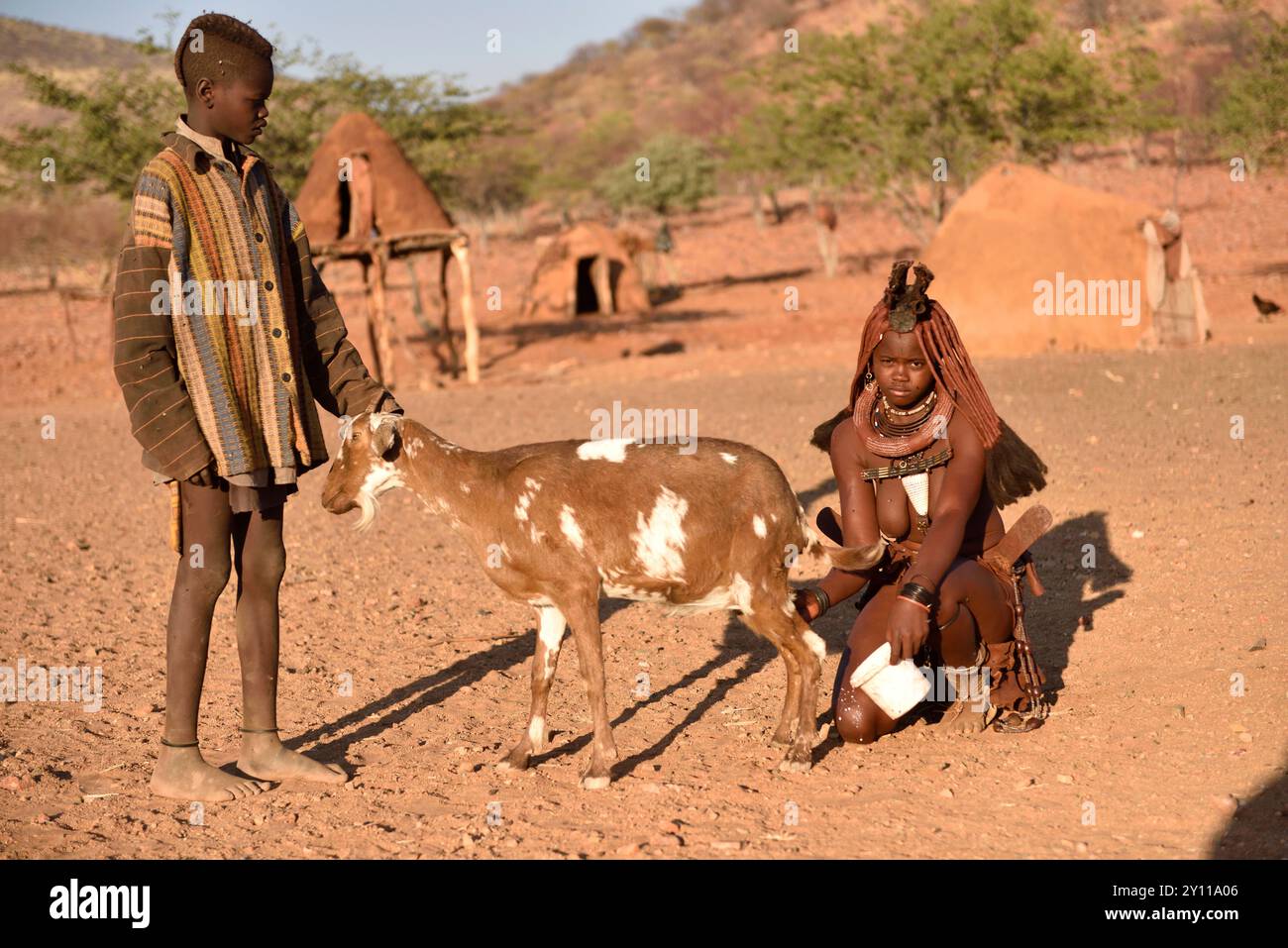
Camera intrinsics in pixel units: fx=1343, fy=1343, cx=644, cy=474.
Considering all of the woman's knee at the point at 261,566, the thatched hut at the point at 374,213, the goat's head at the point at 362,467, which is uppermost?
the thatched hut at the point at 374,213

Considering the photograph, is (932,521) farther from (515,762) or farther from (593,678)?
(515,762)

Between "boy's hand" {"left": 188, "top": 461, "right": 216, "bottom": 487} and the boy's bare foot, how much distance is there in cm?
105

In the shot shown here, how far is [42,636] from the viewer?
295 inches

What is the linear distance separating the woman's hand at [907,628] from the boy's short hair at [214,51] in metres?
3.09

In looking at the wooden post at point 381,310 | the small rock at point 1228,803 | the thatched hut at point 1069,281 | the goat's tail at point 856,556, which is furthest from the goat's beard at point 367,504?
the wooden post at point 381,310

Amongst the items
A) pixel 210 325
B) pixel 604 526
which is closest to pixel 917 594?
pixel 604 526

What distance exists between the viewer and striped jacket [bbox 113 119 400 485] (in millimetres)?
4656

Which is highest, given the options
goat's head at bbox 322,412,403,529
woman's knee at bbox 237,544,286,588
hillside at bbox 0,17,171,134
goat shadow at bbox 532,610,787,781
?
hillside at bbox 0,17,171,134

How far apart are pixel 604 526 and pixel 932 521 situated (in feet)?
4.39

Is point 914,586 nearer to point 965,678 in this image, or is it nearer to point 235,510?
point 965,678

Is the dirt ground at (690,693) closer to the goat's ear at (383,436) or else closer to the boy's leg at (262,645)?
the boy's leg at (262,645)

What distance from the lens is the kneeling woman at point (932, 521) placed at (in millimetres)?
5383

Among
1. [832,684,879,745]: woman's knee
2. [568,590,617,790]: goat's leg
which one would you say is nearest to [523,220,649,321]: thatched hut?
[832,684,879,745]: woman's knee

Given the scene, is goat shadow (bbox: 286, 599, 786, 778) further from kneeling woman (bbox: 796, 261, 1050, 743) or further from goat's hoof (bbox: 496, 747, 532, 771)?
kneeling woman (bbox: 796, 261, 1050, 743)
